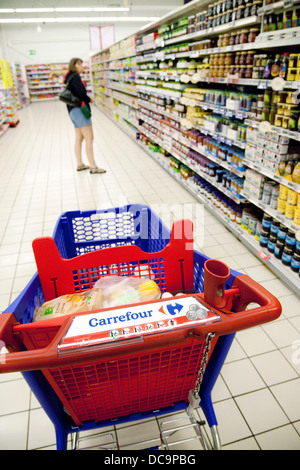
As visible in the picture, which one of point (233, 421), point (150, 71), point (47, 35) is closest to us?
point (233, 421)

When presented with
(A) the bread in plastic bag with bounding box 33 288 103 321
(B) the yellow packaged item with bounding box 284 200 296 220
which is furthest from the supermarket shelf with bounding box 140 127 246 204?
(A) the bread in plastic bag with bounding box 33 288 103 321

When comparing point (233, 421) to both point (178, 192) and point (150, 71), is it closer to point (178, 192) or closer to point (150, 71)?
point (178, 192)

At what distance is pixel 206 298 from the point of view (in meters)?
0.87

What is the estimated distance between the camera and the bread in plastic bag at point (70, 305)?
1232 mm

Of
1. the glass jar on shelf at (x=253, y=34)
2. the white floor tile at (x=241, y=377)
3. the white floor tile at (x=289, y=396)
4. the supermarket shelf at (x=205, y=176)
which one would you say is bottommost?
the white floor tile at (x=289, y=396)

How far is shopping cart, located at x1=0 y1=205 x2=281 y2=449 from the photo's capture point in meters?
0.77

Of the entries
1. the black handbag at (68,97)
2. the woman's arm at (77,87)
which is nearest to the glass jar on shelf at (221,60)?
the woman's arm at (77,87)

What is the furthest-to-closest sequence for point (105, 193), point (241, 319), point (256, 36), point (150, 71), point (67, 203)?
point (150, 71), point (105, 193), point (67, 203), point (256, 36), point (241, 319)

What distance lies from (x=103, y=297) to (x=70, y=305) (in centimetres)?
15

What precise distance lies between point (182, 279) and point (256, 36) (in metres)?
2.40

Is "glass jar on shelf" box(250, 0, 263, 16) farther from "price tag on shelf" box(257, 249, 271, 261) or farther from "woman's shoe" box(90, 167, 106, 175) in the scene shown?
"woman's shoe" box(90, 167, 106, 175)

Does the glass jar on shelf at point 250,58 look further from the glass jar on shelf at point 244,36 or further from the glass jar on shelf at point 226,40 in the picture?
the glass jar on shelf at point 226,40

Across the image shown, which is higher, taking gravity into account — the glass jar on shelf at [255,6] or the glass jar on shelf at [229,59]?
the glass jar on shelf at [255,6]
